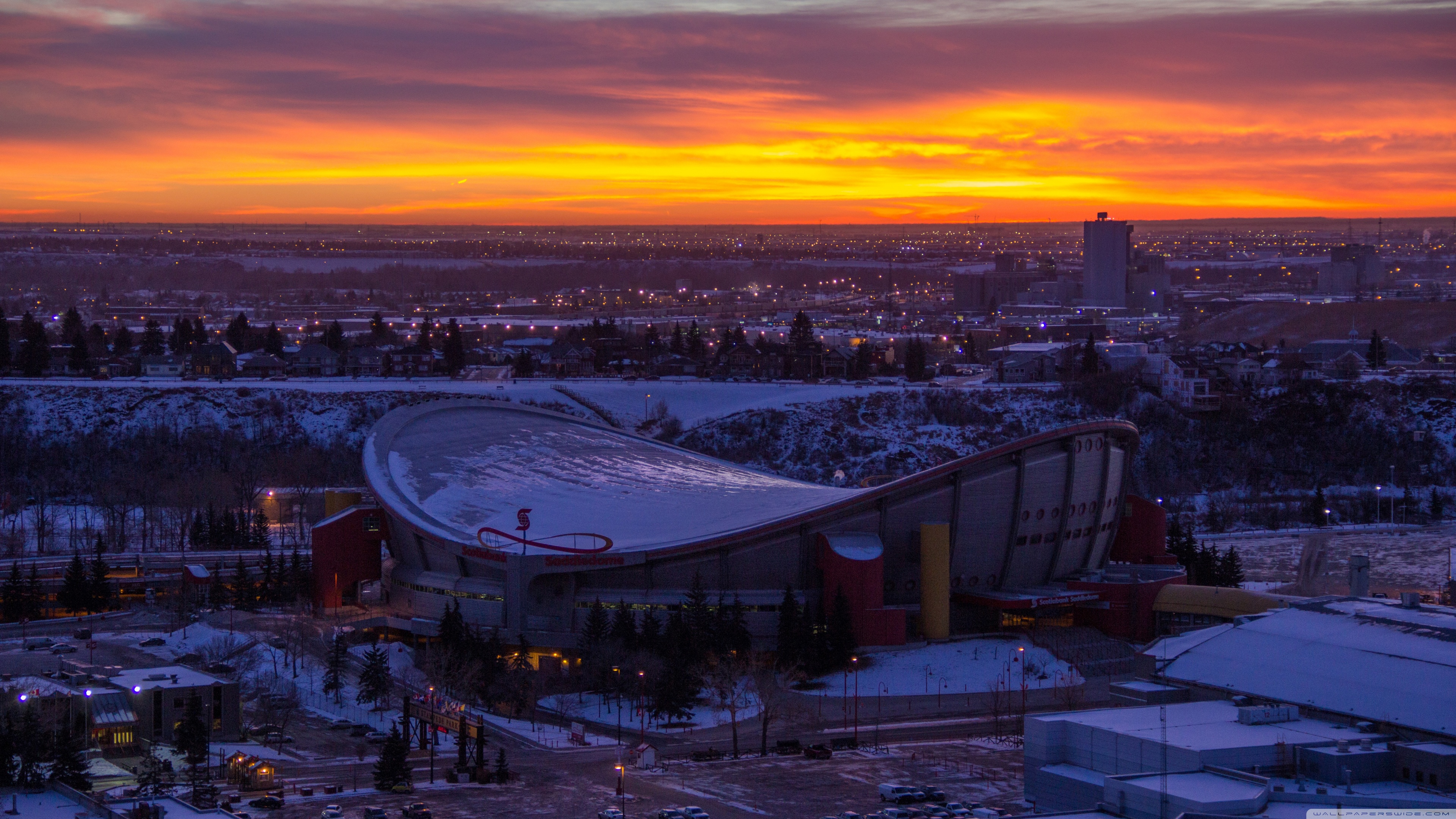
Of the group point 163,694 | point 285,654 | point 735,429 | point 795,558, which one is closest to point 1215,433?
point 735,429

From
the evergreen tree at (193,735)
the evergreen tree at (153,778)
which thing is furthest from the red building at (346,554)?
the evergreen tree at (153,778)

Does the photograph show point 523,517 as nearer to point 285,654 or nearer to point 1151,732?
point 285,654

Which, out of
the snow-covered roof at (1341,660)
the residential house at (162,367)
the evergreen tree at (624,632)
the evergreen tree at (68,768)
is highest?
the residential house at (162,367)

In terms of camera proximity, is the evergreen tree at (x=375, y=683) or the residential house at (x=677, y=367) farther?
the residential house at (x=677, y=367)

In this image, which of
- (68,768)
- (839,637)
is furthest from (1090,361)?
(68,768)

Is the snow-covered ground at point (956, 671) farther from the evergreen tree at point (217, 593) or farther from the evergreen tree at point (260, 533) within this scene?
the evergreen tree at point (260, 533)

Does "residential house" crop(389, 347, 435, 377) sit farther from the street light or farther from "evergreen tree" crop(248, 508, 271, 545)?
the street light
